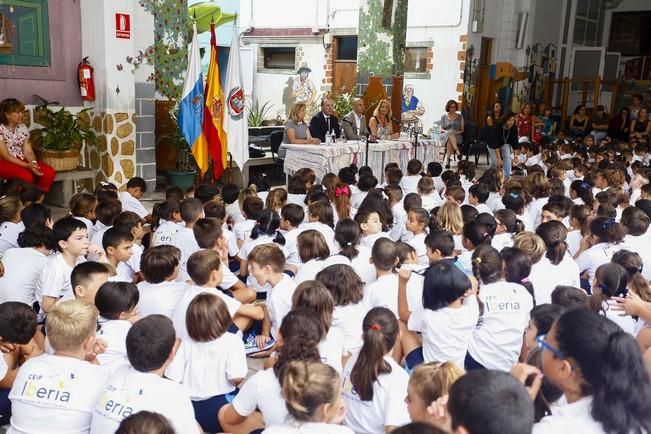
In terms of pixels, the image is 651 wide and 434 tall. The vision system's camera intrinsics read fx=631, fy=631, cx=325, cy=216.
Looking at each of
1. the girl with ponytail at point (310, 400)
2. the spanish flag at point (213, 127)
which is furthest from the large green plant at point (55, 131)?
the girl with ponytail at point (310, 400)

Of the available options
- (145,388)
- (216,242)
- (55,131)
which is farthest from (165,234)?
(55,131)

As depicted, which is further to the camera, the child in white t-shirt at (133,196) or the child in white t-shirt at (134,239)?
the child in white t-shirt at (133,196)

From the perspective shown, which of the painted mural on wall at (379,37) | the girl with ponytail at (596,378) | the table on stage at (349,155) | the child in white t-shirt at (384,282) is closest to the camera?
the girl with ponytail at (596,378)

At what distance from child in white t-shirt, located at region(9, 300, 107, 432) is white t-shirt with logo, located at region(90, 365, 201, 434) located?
0.08 meters

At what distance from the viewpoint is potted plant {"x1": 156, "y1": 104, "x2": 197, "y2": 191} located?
8.52 metres

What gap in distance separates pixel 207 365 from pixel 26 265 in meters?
1.57

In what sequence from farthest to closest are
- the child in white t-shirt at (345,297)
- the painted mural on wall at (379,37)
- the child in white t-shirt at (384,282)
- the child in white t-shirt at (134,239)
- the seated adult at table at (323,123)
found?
the painted mural on wall at (379,37)
the seated adult at table at (323,123)
the child in white t-shirt at (134,239)
the child in white t-shirt at (384,282)
the child in white t-shirt at (345,297)

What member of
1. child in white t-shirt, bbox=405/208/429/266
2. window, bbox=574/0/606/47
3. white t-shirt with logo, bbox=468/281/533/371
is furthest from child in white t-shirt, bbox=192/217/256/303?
window, bbox=574/0/606/47

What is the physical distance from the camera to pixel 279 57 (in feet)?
52.5

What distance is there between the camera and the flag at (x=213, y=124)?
7.46m

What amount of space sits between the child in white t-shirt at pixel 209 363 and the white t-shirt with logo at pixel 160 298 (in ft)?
1.66

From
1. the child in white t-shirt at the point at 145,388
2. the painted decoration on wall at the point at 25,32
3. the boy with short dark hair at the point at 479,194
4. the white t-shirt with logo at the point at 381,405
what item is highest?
the painted decoration on wall at the point at 25,32

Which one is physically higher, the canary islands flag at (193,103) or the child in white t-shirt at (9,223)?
the canary islands flag at (193,103)

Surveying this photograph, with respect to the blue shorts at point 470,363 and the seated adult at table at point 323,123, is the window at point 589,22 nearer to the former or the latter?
the seated adult at table at point 323,123
